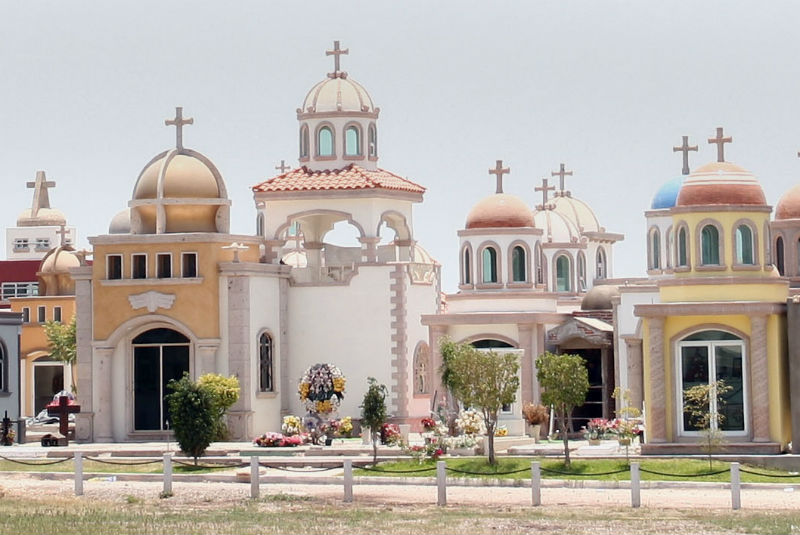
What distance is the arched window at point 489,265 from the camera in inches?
2478

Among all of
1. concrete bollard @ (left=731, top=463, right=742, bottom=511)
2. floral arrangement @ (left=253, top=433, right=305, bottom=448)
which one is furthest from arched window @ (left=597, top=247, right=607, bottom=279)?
concrete bollard @ (left=731, top=463, right=742, bottom=511)

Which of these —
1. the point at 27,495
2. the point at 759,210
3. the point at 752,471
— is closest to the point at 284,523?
the point at 27,495

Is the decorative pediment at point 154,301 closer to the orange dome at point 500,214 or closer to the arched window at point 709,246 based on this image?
the orange dome at point 500,214

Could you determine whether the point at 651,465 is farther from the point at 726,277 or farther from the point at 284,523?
the point at 284,523

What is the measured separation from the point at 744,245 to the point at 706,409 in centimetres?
423

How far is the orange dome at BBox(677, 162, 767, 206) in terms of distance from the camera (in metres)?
52.1

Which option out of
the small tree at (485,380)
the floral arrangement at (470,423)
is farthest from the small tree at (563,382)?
the floral arrangement at (470,423)

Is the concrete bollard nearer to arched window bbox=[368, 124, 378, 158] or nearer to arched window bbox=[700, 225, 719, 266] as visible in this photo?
arched window bbox=[700, 225, 719, 266]

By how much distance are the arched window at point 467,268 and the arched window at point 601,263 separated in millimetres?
14405

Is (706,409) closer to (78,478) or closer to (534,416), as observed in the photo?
(534,416)

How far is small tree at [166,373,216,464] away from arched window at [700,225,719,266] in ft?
41.5

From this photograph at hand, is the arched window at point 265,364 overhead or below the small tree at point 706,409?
overhead

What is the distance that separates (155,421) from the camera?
61.2 meters

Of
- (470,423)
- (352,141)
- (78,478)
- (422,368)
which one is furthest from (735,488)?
(352,141)
